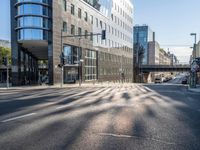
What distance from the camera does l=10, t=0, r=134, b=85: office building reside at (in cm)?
3991

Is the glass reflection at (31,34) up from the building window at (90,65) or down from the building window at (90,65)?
up

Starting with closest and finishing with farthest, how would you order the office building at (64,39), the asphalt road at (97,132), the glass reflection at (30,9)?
the asphalt road at (97,132) < the glass reflection at (30,9) < the office building at (64,39)

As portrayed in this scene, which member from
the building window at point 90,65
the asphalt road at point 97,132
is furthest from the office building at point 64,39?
the asphalt road at point 97,132

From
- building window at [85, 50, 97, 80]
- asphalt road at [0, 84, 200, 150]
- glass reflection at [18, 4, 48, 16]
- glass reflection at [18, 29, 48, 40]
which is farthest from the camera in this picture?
building window at [85, 50, 97, 80]

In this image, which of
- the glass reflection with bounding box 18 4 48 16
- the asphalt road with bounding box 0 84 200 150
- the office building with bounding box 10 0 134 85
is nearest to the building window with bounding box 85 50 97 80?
the office building with bounding box 10 0 134 85

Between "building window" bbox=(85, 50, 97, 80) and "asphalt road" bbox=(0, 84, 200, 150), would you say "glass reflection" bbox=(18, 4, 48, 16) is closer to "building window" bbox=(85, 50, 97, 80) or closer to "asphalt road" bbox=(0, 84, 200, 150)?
"building window" bbox=(85, 50, 97, 80)

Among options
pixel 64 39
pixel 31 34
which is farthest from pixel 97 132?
pixel 64 39

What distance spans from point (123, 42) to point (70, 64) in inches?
1359

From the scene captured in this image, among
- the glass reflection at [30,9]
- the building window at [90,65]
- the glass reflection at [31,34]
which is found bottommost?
the building window at [90,65]

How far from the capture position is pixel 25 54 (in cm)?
4475

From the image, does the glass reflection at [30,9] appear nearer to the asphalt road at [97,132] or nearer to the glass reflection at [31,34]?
the glass reflection at [31,34]

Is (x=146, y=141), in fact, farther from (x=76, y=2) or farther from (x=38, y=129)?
(x=76, y=2)

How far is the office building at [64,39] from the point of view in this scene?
3991 centimetres

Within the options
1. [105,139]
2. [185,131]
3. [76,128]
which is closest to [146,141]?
[105,139]
